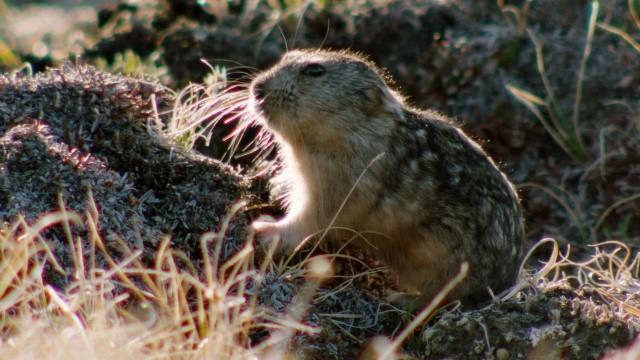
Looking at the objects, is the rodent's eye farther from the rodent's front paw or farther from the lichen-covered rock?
the rodent's front paw

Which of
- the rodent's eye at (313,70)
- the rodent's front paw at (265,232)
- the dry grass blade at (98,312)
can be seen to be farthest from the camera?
the rodent's eye at (313,70)

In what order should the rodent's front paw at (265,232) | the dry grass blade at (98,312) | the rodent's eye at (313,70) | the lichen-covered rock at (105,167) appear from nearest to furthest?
1. the dry grass blade at (98,312)
2. the lichen-covered rock at (105,167)
3. the rodent's front paw at (265,232)
4. the rodent's eye at (313,70)

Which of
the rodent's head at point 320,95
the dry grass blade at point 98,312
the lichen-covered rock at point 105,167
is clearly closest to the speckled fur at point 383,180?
the rodent's head at point 320,95

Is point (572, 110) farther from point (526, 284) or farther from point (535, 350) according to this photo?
point (535, 350)

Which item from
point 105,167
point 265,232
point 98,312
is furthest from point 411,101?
point 98,312

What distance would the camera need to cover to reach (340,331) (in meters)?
4.46

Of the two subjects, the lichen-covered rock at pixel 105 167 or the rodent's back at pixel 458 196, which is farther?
the rodent's back at pixel 458 196

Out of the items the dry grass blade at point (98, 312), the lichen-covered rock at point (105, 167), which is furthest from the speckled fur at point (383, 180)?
the dry grass blade at point (98, 312)

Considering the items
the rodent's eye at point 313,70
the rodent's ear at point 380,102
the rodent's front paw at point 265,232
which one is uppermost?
the rodent's eye at point 313,70

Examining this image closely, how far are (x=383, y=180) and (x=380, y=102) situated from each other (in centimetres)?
43

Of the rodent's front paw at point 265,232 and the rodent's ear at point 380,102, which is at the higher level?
the rodent's ear at point 380,102

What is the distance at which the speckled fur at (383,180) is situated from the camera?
4852mm

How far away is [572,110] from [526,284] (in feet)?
7.81

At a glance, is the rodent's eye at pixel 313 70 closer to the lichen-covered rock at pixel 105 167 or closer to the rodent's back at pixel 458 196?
the rodent's back at pixel 458 196
